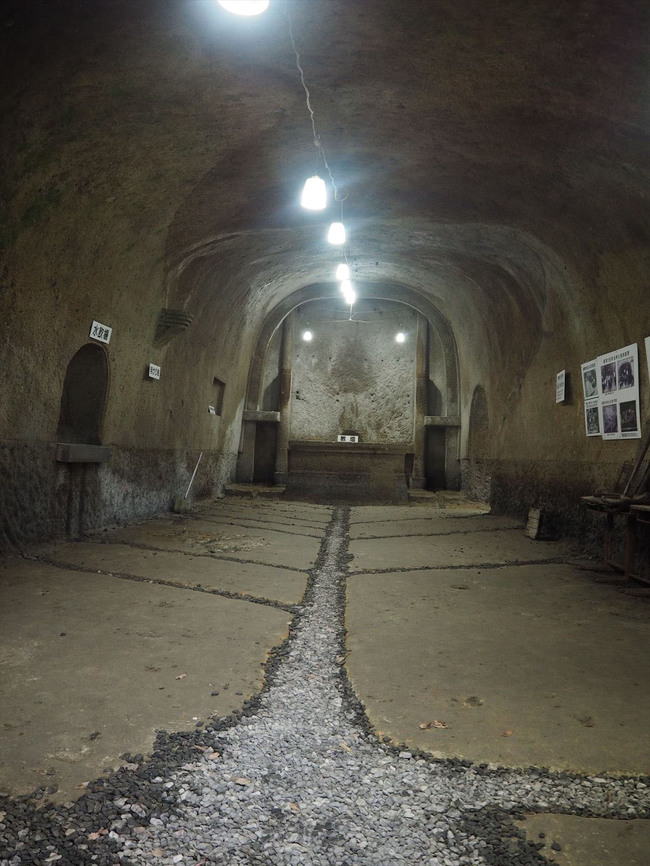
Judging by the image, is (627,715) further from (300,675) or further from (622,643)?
(300,675)

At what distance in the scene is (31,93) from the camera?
10.2 feet

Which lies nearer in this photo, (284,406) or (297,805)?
(297,805)

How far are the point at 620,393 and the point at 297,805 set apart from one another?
447 centimetres

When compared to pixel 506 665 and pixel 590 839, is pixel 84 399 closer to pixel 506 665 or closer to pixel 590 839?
pixel 506 665

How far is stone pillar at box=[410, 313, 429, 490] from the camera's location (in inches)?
463

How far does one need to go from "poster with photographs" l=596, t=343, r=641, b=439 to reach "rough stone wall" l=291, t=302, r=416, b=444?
26.4 feet

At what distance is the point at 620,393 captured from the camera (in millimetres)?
4801

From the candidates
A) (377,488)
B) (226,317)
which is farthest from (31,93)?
(377,488)

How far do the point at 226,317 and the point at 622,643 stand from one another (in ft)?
23.7

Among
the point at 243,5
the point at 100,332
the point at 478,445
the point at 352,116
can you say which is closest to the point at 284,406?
the point at 478,445

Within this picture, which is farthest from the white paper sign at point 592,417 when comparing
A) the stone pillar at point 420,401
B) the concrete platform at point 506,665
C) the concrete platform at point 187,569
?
the stone pillar at point 420,401

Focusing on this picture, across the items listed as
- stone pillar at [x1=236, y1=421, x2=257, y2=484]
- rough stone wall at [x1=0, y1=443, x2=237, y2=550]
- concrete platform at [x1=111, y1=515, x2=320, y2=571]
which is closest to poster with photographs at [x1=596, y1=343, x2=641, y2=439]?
concrete platform at [x1=111, y1=515, x2=320, y2=571]

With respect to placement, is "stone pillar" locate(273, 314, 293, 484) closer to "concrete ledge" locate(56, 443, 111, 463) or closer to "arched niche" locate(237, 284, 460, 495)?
"arched niche" locate(237, 284, 460, 495)

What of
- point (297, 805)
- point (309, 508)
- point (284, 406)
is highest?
point (284, 406)
